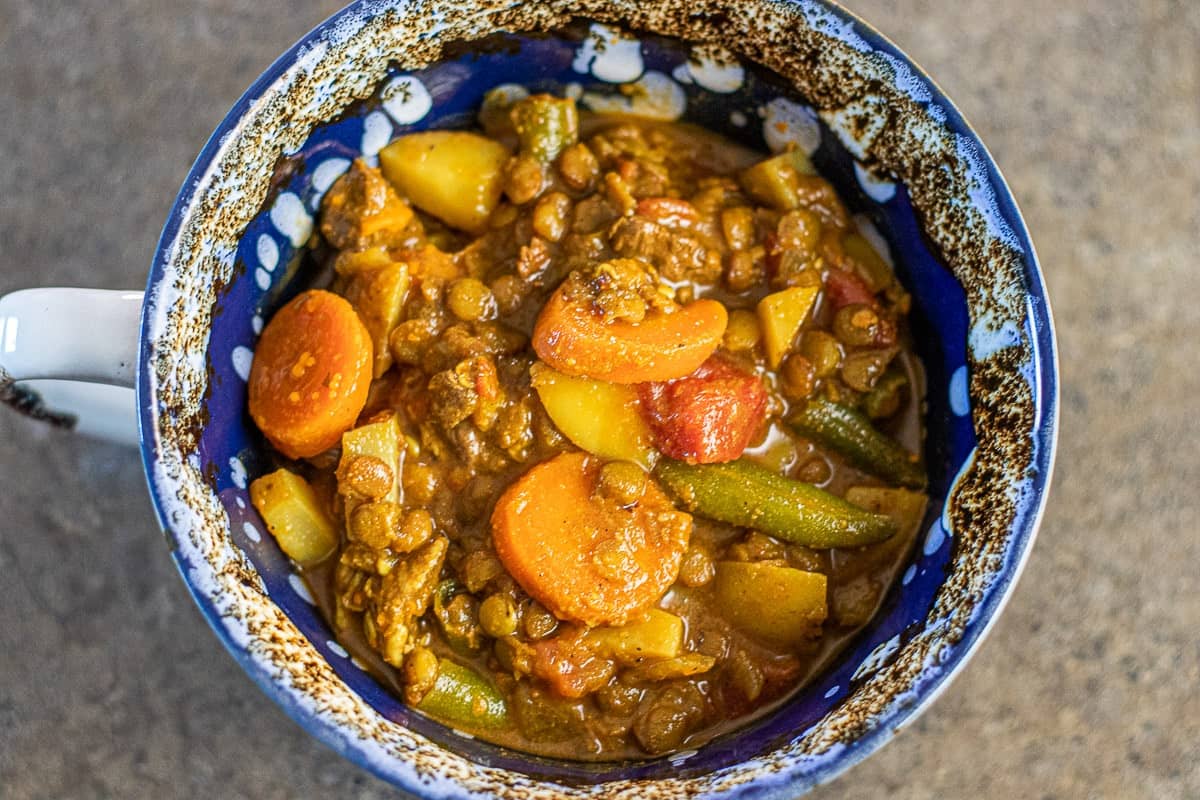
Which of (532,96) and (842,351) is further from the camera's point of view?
(532,96)

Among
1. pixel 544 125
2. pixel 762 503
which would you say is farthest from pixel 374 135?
pixel 762 503

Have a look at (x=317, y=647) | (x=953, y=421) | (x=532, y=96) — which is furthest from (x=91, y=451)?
(x=953, y=421)

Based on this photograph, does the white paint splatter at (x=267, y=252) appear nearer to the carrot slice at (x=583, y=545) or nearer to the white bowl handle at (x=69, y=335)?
the white bowl handle at (x=69, y=335)

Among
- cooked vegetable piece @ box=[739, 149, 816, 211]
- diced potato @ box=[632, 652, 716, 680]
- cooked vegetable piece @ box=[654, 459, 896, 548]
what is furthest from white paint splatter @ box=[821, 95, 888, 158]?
diced potato @ box=[632, 652, 716, 680]

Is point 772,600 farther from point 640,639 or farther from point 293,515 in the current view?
point 293,515

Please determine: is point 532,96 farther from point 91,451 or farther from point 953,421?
point 91,451

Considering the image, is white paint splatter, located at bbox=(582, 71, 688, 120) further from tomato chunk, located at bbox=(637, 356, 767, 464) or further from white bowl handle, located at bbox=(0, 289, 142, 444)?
white bowl handle, located at bbox=(0, 289, 142, 444)
